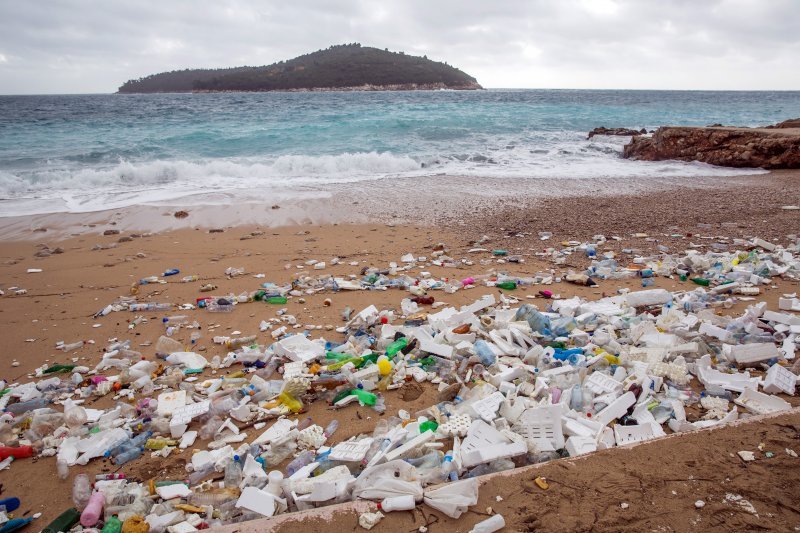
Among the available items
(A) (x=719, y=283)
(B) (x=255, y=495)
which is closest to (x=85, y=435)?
(B) (x=255, y=495)

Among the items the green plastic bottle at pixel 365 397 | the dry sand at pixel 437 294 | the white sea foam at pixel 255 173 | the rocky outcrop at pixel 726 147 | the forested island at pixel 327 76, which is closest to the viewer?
the dry sand at pixel 437 294

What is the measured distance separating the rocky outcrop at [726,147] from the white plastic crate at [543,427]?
48.2 ft

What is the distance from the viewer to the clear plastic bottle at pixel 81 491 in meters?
2.40

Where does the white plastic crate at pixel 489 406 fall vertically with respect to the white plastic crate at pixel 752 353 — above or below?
below

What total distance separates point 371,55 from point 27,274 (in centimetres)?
10815

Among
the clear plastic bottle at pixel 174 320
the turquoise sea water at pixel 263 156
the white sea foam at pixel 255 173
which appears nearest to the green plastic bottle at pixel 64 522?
the clear plastic bottle at pixel 174 320

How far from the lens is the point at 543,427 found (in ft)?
8.50

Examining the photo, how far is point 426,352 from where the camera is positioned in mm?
3617

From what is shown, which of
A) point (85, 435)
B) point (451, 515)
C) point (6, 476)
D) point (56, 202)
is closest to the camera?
point (451, 515)

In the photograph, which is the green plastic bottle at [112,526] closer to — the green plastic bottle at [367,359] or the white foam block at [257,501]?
the white foam block at [257,501]

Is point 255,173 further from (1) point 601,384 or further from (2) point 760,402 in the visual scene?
(2) point 760,402

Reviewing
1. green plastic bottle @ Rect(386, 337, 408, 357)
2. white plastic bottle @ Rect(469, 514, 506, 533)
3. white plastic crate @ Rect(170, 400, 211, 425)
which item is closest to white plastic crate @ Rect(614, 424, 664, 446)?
white plastic bottle @ Rect(469, 514, 506, 533)

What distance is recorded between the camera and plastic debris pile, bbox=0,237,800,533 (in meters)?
2.35

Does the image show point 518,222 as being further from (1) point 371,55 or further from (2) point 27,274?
(1) point 371,55
